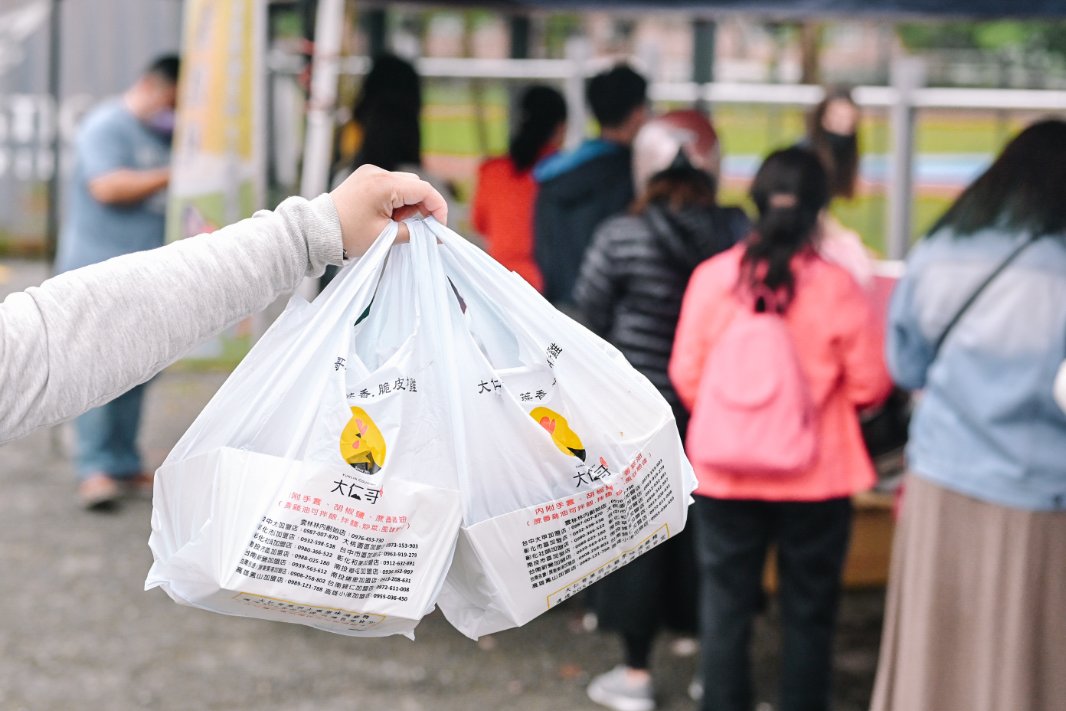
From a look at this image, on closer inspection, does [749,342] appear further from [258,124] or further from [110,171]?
[110,171]

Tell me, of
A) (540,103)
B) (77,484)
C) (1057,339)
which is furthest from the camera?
(77,484)

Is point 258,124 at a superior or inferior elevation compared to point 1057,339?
superior

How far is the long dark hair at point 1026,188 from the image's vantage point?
292cm

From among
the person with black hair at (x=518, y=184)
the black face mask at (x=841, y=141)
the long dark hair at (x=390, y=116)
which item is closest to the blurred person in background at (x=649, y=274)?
the long dark hair at (x=390, y=116)

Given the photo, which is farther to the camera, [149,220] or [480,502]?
[149,220]

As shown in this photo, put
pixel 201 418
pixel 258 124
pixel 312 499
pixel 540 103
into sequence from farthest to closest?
pixel 540 103 → pixel 258 124 → pixel 201 418 → pixel 312 499

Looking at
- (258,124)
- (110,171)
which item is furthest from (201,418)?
(110,171)

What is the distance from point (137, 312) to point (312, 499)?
1.06 ft

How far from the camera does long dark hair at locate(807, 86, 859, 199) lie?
4996 millimetres

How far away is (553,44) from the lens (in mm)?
16500

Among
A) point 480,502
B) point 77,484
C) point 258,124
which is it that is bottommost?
point 77,484

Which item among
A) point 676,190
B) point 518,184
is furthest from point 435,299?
point 518,184

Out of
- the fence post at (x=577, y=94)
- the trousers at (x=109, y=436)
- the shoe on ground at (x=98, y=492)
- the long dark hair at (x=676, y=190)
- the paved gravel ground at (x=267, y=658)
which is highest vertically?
the fence post at (x=577, y=94)

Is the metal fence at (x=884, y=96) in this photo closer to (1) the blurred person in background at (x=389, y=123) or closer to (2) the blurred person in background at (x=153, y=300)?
(1) the blurred person in background at (x=389, y=123)
